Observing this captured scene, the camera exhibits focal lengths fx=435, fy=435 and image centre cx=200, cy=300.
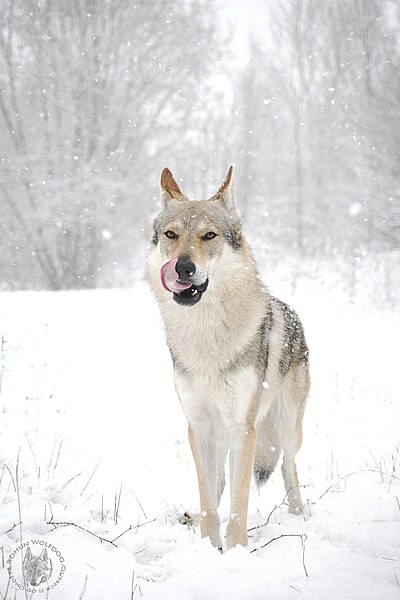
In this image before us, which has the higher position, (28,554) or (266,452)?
(28,554)

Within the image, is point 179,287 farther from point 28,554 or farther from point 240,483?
point 28,554

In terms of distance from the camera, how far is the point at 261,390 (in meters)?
2.95

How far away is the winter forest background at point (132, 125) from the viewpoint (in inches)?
496

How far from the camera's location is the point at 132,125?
1352 centimetres

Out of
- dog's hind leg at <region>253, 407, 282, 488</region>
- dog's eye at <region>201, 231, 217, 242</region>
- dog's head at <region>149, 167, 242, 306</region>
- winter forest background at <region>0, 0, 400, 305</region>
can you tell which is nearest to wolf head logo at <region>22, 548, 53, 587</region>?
dog's head at <region>149, 167, 242, 306</region>

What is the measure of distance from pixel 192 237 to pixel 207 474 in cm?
160

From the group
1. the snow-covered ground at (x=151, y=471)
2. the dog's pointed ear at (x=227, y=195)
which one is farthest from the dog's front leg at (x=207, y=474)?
the dog's pointed ear at (x=227, y=195)

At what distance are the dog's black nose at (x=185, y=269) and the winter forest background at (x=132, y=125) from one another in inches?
386

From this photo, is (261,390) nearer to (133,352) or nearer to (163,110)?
(133,352)

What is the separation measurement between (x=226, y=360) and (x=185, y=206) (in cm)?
117

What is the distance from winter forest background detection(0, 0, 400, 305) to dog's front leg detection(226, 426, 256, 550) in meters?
9.89

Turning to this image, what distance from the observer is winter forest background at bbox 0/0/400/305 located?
12.6 metres

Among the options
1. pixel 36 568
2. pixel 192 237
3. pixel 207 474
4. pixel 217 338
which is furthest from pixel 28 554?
pixel 192 237

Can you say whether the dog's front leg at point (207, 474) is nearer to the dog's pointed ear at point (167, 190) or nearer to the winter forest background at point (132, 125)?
the dog's pointed ear at point (167, 190)
